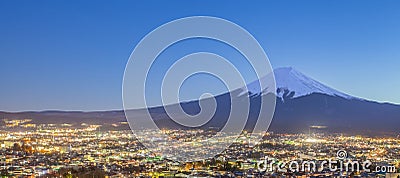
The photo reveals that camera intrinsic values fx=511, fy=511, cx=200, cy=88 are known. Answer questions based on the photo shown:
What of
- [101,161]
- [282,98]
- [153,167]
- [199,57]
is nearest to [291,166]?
[153,167]

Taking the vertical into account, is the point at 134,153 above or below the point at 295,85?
below

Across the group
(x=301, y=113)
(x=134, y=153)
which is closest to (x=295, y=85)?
(x=301, y=113)

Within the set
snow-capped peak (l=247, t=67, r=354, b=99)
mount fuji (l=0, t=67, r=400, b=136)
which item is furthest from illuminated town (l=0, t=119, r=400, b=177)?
snow-capped peak (l=247, t=67, r=354, b=99)

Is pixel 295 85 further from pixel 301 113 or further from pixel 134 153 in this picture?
pixel 134 153

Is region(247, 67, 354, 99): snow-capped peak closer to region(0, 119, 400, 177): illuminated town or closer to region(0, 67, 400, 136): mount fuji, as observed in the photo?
region(0, 67, 400, 136): mount fuji

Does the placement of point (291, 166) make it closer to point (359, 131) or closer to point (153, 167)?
point (153, 167)

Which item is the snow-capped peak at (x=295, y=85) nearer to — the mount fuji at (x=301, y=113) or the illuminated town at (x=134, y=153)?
the mount fuji at (x=301, y=113)

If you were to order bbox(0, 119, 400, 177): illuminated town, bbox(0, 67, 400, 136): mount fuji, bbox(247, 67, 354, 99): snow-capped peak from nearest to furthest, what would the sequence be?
bbox(0, 119, 400, 177): illuminated town, bbox(0, 67, 400, 136): mount fuji, bbox(247, 67, 354, 99): snow-capped peak

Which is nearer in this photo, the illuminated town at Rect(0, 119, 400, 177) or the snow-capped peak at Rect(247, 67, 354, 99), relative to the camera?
the illuminated town at Rect(0, 119, 400, 177)

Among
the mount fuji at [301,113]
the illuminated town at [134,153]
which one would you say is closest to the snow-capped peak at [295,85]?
the mount fuji at [301,113]
